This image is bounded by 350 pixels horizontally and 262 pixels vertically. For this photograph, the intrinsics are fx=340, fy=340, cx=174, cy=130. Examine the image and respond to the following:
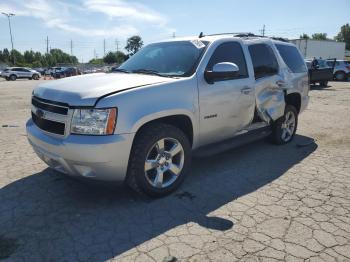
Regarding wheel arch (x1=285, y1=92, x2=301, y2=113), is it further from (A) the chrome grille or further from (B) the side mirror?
(A) the chrome grille

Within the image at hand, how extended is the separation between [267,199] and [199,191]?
32.9 inches

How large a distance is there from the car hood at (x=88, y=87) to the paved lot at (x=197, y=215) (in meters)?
1.25

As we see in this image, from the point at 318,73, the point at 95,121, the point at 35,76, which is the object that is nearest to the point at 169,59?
the point at 95,121

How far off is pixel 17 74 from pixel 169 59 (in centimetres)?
4215

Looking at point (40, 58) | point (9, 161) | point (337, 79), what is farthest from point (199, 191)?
point (40, 58)

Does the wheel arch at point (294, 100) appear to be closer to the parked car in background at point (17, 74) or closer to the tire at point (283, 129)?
the tire at point (283, 129)

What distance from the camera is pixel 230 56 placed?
4926mm

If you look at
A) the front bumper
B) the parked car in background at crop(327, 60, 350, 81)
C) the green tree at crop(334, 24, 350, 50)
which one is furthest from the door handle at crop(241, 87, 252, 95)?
the green tree at crop(334, 24, 350, 50)

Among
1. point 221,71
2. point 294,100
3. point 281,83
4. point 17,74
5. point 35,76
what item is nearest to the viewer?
point 221,71

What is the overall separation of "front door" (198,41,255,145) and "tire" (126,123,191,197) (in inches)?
18.2

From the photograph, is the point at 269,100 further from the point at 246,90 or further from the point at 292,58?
the point at 292,58

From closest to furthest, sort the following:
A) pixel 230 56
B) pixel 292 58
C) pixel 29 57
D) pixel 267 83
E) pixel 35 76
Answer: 1. pixel 230 56
2. pixel 267 83
3. pixel 292 58
4. pixel 35 76
5. pixel 29 57

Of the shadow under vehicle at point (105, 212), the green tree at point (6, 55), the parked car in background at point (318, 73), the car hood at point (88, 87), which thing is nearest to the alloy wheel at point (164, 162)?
the shadow under vehicle at point (105, 212)

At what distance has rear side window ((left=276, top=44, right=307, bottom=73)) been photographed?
6.37 metres
